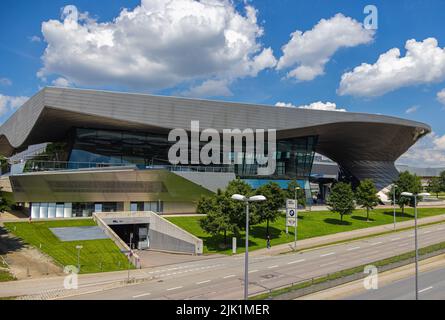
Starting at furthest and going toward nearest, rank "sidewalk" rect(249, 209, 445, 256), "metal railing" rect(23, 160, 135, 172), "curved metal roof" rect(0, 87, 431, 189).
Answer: "curved metal roof" rect(0, 87, 431, 189), "metal railing" rect(23, 160, 135, 172), "sidewalk" rect(249, 209, 445, 256)

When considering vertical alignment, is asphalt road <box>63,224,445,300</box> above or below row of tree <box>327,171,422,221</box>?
below

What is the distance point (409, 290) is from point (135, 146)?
46895 mm

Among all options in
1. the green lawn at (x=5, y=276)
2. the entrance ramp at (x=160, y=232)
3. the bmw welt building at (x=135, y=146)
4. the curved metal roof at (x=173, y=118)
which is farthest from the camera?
the curved metal roof at (x=173, y=118)

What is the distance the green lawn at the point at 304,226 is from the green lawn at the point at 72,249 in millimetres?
10279

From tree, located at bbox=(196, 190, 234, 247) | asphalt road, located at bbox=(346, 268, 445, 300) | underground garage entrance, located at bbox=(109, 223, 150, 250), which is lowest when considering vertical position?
underground garage entrance, located at bbox=(109, 223, 150, 250)

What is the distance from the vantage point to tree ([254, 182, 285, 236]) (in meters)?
42.1

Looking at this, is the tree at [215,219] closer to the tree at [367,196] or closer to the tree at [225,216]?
the tree at [225,216]

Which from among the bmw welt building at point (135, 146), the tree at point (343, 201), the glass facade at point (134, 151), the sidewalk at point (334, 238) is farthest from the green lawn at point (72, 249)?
the tree at point (343, 201)

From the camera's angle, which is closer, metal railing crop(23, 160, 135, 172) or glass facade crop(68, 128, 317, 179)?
metal railing crop(23, 160, 135, 172)

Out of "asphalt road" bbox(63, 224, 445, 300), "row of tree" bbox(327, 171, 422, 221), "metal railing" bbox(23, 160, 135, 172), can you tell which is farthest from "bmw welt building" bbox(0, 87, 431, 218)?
"asphalt road" bbox(63, 224, 445, 300)

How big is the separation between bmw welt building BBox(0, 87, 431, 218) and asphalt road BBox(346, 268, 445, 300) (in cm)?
3582

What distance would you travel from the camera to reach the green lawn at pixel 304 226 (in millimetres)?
43125

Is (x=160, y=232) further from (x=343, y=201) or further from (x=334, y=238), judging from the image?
(x=343, y=201)

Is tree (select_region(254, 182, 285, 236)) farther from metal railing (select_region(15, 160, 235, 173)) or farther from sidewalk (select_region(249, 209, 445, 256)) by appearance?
metal railing (select_region(15, 160, 235, 173))
